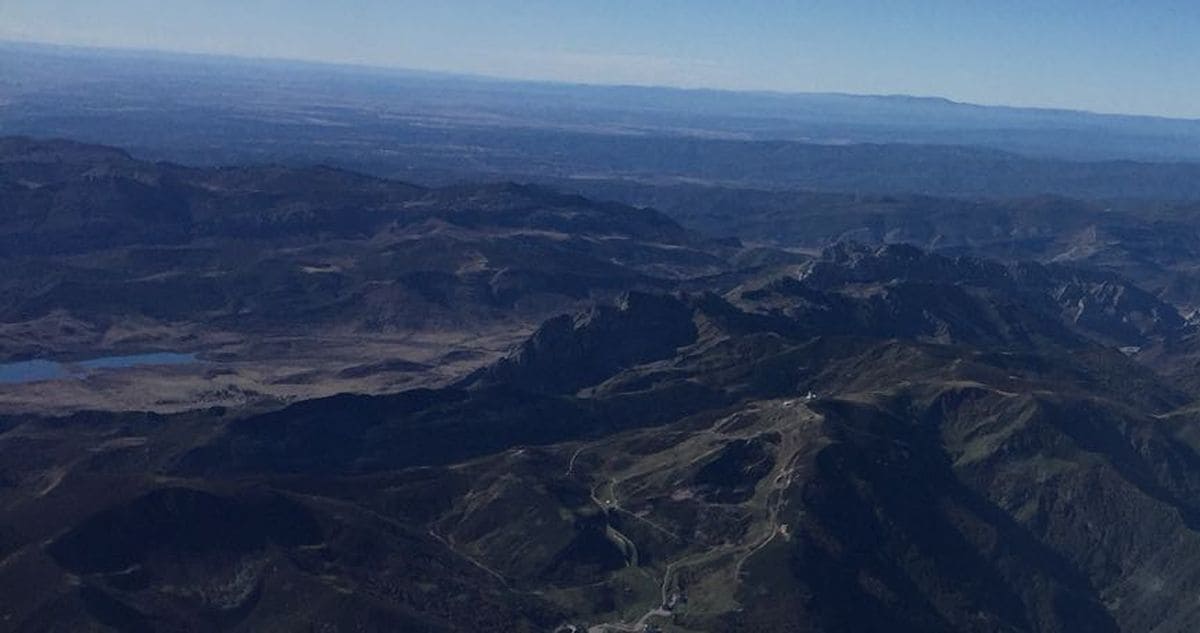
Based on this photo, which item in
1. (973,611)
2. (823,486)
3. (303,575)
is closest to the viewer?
(303,575)

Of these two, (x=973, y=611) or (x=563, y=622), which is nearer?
(x=563, y=622)

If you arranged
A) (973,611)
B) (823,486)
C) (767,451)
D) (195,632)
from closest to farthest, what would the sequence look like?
(195,632) < (973,611) < (823,486) < (767,451)

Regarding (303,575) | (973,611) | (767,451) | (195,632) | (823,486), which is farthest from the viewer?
(767,451)

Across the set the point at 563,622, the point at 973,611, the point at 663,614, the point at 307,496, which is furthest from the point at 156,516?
the point at 973,611

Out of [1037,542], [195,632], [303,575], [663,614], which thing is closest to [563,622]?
[663,614]

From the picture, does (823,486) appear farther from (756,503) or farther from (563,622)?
(563,622)

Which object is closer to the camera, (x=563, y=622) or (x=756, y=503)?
(x=563, y=622)

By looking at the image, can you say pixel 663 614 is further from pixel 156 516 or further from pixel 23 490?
pixel 23 490

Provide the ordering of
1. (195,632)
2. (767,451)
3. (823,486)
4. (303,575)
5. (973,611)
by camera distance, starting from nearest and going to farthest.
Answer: (195,632)
(303,575)
(973,611)
(823,486)
(767,451)
